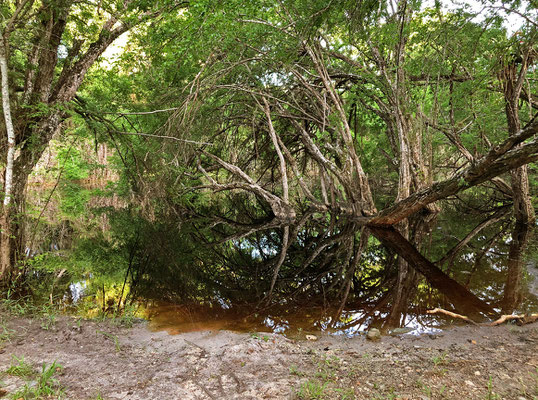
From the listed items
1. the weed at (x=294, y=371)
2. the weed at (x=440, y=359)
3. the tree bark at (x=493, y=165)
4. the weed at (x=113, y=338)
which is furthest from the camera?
the tree bark at (x=493, y=165)

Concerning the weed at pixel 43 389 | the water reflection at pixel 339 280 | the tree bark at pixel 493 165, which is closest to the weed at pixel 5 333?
the weed at pixel 43 389

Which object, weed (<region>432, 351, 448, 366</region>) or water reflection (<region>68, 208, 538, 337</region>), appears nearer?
weed (<region>432, 351, 448, 366</region>)

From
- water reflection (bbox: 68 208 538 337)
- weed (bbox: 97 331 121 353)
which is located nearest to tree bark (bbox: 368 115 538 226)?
water reflection (bbox: 68 208 538 337)

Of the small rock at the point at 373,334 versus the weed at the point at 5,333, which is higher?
the small rock at the point at 373,334

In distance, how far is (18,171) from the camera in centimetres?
536

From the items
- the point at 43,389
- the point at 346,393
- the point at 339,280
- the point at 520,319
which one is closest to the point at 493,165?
the point at 520,319

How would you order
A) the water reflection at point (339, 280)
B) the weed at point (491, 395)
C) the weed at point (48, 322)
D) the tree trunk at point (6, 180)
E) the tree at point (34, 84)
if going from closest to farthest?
the weed at point (491, 395), the weed at point (48, 322), the tree trunk at point (6, 180), the water reflection at point (339, 280), the tree at point (34, 84)

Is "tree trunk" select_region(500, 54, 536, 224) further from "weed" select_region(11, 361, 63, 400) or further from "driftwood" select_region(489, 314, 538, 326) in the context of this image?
"weed" select_region(11, 361, 63, 400)

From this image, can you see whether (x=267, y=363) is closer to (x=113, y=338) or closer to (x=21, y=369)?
(x=113, y=338)

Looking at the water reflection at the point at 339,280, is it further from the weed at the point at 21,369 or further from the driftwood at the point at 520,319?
the weed at the point at 21,369

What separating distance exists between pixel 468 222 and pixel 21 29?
49.4 ft

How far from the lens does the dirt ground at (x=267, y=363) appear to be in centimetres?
257

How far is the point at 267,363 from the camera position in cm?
314

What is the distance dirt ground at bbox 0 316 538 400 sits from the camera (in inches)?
101
